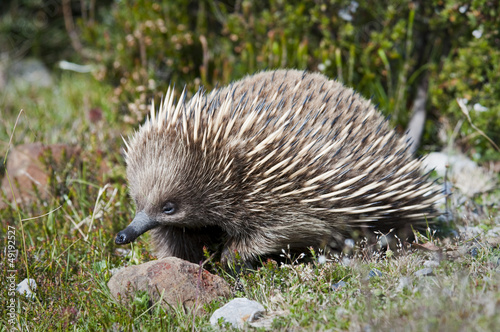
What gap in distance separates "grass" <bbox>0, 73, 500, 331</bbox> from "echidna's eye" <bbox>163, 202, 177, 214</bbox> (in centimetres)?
51

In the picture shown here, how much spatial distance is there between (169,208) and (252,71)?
9.55 ft

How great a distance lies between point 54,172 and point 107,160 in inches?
27.5

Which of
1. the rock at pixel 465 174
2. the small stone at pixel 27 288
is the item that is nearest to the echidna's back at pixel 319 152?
the rock at pixel 465 174

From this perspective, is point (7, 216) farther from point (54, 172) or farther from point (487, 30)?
point (487, 30)

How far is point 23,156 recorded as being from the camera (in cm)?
450

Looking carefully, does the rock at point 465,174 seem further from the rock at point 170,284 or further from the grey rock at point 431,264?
the rock at point 170,284

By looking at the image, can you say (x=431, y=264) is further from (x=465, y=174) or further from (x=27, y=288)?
(x=27, y=288)

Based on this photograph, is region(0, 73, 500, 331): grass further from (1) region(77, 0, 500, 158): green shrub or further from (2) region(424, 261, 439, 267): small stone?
(1) region(77, 0, 500, 158): green shrub

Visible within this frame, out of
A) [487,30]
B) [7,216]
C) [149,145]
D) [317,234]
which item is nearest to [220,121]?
[149,145]

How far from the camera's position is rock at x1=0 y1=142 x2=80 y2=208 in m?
4.20

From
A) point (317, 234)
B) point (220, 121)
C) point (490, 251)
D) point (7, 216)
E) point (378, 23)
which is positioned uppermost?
point (378, 23)

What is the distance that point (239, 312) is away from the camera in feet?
8.21

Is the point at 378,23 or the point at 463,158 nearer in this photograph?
the point at 463,158

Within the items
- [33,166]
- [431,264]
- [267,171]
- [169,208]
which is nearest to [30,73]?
[33,166]
